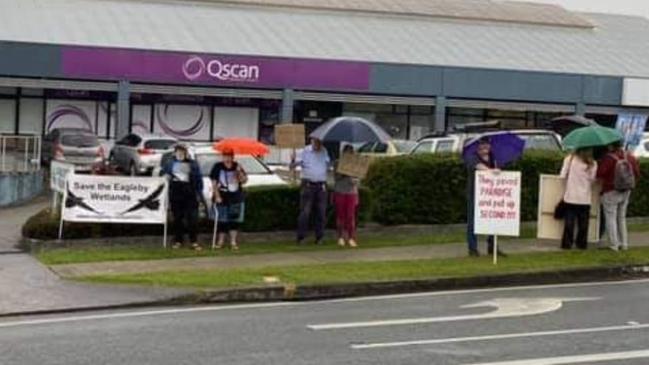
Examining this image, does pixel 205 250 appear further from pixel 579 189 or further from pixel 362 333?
pixel 362 333

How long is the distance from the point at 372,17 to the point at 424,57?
900 cm

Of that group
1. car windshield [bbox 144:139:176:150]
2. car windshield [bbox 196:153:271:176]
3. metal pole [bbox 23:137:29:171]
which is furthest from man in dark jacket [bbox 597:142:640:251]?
car windshield [bbox 144:139:176:150]

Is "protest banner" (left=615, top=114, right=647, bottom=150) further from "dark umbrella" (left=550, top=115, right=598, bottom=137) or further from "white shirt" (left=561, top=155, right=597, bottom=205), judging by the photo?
"white shirt" (left=561, top=155, right=597, bottom=205)

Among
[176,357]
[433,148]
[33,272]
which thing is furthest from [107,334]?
[433,148]

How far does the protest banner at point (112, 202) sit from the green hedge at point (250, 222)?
0.69 ft

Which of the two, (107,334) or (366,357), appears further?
(107,334)

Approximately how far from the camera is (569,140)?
16.3 m

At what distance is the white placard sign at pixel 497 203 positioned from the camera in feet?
51.9

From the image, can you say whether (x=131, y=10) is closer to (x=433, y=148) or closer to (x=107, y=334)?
(x=433, y=148)

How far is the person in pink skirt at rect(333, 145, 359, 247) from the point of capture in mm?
17750

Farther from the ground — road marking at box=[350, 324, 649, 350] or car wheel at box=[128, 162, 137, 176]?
car wheel at box=[128, 162, 137, 176]

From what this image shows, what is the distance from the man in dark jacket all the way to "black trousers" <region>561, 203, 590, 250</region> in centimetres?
34

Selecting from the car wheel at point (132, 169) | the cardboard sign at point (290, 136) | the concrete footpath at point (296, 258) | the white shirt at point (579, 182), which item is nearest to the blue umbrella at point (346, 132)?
the cardboard sign at point (290, 136)

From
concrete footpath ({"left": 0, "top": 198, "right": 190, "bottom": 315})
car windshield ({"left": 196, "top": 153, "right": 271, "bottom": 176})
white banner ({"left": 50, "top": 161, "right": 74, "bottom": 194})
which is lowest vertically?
concrete footpath ({"left": 0, "top": 198, "right": 190, "bottom": 315})
